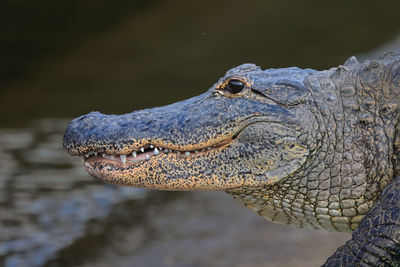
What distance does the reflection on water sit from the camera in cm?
452

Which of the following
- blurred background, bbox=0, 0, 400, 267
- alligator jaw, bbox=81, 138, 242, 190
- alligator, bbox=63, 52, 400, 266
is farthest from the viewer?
blurred background, bbox=0, 0, 400, 267

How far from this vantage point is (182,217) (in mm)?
5004

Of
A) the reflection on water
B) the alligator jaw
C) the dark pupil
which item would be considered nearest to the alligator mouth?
the alligator jaw

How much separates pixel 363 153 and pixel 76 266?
2357mm

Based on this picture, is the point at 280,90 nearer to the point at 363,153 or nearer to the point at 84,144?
the point at 363,153

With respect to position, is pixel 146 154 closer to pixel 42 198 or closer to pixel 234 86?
pixel 234 86

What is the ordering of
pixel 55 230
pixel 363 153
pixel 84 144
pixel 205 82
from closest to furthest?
1. pixel 363 153
2. pixel 84 144
3. pixel 55 230
4. pixel 205 82

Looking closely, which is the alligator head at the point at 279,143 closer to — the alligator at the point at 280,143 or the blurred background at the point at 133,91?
the alligator at the point at 280,143

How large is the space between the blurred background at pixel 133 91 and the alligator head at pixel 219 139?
5.03 feet

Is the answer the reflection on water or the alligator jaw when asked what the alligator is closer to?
the alligator jaw

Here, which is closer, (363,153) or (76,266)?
(363,153)

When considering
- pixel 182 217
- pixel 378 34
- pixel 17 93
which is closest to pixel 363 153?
pixel 182 217

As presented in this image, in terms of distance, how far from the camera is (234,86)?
290cm

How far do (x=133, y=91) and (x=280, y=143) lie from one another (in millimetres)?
5642
